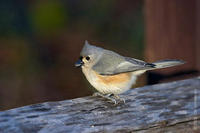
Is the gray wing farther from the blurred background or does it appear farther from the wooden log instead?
the blurred background

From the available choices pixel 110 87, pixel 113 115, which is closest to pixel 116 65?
pixel 110 87

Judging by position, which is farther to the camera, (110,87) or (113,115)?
(110,87)

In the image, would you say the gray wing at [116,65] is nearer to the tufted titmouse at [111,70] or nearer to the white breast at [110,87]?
the tufted titmouse at [111,70]

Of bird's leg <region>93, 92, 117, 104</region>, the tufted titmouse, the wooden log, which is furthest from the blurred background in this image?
the wooden log

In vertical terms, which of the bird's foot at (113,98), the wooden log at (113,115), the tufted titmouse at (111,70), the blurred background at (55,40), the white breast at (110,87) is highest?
the blurred background at (55,40)

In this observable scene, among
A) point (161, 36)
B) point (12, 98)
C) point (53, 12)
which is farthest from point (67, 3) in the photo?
point (161, 36)

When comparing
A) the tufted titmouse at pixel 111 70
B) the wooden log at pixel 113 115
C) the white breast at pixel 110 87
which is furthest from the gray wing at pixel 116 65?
the wooden log at pixel 113 115

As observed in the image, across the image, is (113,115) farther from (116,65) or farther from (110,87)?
(116,65)
